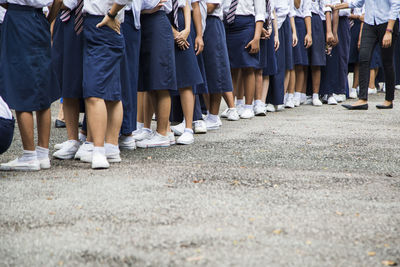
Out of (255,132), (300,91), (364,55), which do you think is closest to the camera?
(255,132)

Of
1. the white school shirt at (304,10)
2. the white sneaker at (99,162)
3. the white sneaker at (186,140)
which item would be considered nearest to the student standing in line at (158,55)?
the white sneaker at (186,140)

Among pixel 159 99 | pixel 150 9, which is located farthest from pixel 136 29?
pixel 159 99

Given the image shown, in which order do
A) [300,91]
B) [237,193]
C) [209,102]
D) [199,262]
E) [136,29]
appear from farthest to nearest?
[300,91] → [209,102] → [136,29] → [237,193] → [199,262]

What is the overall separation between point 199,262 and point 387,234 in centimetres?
103

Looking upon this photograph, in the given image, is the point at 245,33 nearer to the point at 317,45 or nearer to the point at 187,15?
the point at 187,15

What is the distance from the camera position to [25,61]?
4.65 m

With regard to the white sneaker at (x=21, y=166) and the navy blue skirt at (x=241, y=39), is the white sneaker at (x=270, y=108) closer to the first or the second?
the navy blue skirt at (x=241, y=39)

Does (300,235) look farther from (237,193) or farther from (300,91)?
(300,91)

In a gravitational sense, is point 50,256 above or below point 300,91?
above

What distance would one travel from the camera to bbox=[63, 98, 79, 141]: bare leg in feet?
17.7

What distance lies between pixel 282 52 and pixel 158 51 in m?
4.45

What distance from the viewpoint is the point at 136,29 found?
562 centimetres

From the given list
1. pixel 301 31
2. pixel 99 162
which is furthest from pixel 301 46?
pixel 99 162

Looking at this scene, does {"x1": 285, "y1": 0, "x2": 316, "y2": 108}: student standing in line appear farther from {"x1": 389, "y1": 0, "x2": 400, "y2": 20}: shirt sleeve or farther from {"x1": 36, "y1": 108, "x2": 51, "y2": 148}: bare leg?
{"x1": 36, "y1": 108, "x2": 51, "y2": 148}: bare leg
